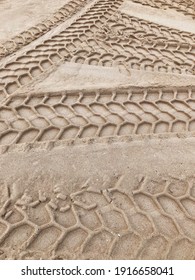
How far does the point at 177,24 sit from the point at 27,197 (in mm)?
2945

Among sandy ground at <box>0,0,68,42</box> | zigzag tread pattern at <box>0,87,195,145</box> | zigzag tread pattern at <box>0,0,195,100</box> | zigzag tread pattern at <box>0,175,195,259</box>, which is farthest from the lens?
sandy ground at <box>0,0,68,42</box>

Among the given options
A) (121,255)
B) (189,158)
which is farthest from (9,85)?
(121,255)

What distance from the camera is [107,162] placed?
2.14m

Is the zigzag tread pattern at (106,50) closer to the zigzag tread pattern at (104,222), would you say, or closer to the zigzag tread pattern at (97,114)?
the zigzag tread pattern at (97,114)

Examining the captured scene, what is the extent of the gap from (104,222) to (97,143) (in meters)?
0.62

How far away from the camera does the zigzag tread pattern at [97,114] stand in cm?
236

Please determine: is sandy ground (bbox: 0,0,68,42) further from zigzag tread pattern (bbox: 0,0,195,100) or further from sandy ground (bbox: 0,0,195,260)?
zigzag tread pattern (bbox: 0,0,195,100)

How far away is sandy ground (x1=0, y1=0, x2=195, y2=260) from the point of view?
175cm

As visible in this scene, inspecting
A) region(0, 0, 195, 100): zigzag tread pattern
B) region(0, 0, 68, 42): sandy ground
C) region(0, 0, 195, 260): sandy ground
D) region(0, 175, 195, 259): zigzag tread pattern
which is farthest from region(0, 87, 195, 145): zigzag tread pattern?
region(0, 0, 68, 42): sandy ground

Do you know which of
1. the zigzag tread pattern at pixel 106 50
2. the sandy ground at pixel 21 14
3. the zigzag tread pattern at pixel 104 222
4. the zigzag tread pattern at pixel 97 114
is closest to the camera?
the zigzag tread pattern at pixel 104 222

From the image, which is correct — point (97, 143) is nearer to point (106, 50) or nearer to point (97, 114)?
point (97, 114)

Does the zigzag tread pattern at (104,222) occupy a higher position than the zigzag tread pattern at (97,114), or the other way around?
the zigzag tread pattern at (97,114)

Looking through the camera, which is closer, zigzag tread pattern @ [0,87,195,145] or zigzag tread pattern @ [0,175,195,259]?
zigzag tread pattern @ [0,175,195,259]

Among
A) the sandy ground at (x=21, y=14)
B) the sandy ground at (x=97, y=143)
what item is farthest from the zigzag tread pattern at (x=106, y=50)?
the sandy ground at (x=21, y=14)
